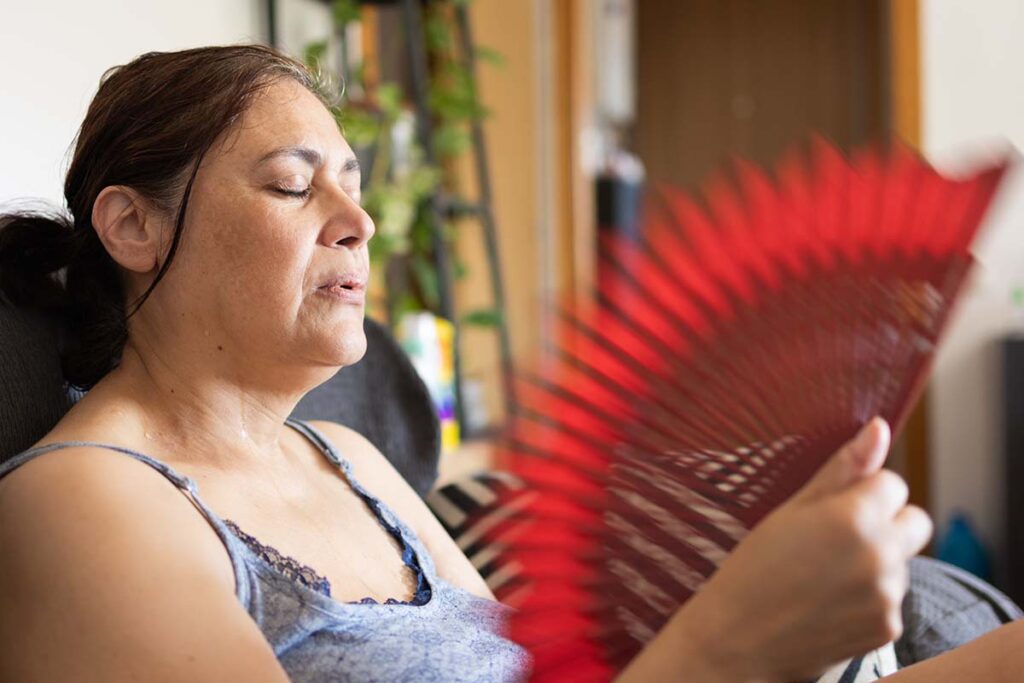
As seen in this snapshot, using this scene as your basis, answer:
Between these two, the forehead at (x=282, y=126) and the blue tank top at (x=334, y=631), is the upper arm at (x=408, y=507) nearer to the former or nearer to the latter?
the blue tank top at (x=334, y=631)

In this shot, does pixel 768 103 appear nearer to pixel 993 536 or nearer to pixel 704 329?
pixel 993 536

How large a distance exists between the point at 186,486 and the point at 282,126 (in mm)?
366

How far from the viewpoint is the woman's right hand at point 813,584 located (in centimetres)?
47

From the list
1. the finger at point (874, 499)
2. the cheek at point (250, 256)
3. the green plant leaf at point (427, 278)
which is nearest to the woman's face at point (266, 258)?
the cheek at point (250, 256)

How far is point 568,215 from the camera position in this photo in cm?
439

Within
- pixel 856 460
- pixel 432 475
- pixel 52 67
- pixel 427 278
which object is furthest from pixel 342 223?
pixel 427 278

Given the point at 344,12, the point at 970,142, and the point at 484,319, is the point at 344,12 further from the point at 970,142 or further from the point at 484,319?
the point at 970,142

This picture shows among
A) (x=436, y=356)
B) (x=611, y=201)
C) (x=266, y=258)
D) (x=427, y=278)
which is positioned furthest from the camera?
(x=611, y=201)

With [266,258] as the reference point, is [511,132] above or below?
below

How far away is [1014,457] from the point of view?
3.27m

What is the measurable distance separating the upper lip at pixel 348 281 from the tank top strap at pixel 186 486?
0.79ft

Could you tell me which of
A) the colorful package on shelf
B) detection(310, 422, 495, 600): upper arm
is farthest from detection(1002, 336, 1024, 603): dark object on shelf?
detection(310, 422, 495, 600): upper arm

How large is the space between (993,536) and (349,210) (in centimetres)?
302

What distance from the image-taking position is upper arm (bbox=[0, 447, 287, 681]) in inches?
29.3
